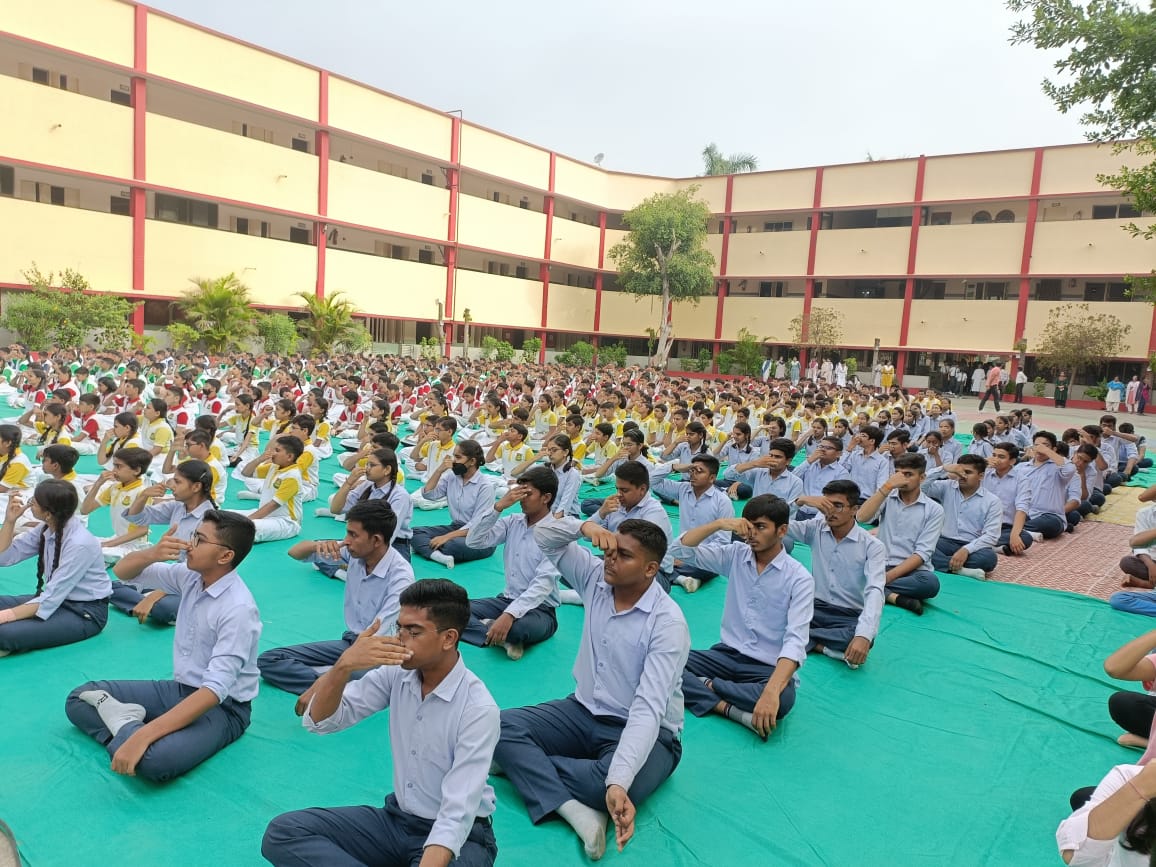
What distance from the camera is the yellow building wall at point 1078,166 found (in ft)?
Answer: 86.3

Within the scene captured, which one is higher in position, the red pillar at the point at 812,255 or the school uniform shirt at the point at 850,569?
the red pillar at the point at 812,255

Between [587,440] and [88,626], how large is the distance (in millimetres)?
6915

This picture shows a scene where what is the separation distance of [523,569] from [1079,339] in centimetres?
2690

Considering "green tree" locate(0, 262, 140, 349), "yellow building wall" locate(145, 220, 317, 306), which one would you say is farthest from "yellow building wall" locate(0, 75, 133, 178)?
"green tree" locate(0, 262, 140, 349)

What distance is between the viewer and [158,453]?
27.8 ft

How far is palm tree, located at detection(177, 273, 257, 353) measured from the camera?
21172mm

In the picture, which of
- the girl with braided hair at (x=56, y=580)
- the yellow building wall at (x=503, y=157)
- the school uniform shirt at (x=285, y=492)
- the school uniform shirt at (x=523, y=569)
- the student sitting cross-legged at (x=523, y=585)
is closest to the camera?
the girl with braided hair at (x=56, y=580)

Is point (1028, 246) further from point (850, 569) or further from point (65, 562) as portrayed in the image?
point (65, 562)

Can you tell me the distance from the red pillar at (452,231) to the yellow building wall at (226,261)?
18.3 ft

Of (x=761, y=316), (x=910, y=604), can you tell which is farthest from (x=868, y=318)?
(x=910, y=604)

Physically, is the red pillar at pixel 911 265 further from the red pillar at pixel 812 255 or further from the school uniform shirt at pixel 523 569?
the school uniform shirt at pixel 523 569

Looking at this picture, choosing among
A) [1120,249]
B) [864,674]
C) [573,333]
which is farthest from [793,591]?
[573,333]

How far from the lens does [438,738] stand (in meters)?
2.50

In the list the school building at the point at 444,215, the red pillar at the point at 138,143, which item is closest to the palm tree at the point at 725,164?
the school building at the point at 444,215
